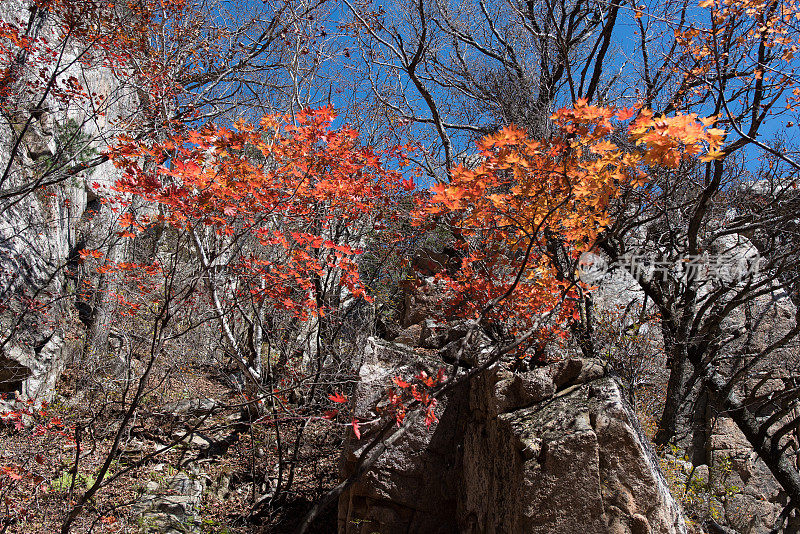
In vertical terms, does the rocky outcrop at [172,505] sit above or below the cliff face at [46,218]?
below

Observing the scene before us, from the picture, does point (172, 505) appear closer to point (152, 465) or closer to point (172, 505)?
point (172, 505)

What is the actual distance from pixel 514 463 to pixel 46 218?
815 cm

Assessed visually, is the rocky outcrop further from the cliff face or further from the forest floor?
the cliff face

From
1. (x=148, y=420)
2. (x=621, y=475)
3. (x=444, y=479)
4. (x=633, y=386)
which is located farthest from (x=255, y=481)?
(x=633, y=386)

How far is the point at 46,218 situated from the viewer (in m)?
7.75

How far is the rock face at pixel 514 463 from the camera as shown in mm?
2871

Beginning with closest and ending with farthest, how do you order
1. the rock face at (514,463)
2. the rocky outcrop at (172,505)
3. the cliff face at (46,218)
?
the rock face at (514,463) < the rocky outcrop at (172,505) < the cliff face at (46,218)

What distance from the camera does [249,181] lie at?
3.86 meters

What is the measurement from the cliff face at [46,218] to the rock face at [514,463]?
4.30 meters

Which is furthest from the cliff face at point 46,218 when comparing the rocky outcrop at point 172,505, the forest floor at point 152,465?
the rocky outcrop at point 172,505

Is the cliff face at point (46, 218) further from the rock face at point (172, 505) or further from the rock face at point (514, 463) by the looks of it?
the rock face at point (514, 463)

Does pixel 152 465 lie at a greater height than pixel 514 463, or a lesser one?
greater

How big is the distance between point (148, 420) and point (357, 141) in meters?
4.98

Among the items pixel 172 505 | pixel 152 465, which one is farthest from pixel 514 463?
pixel 152 465
